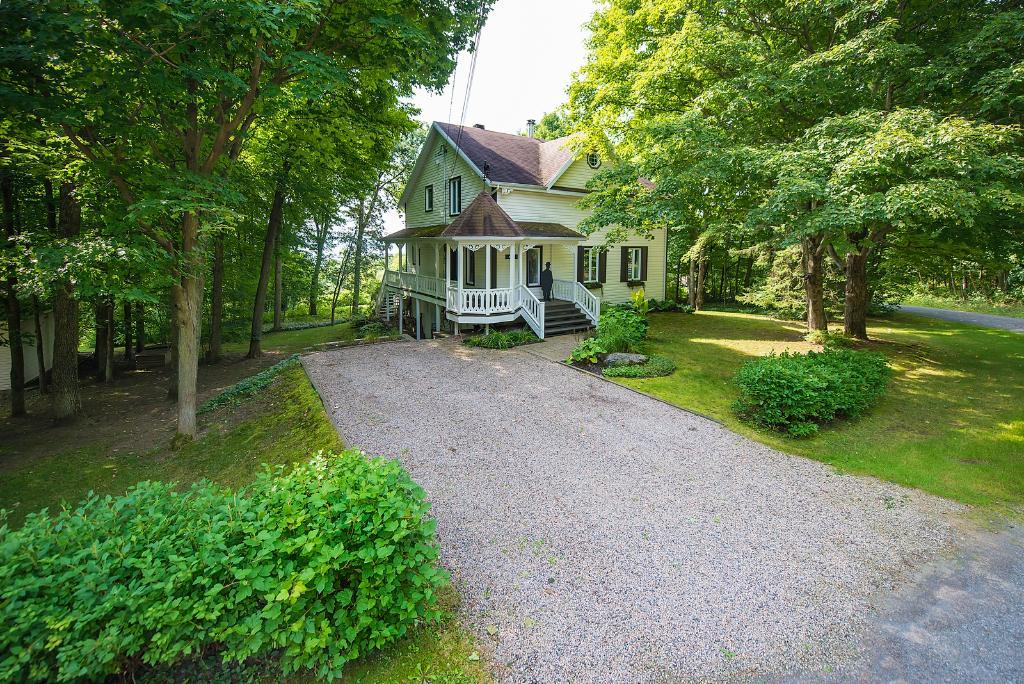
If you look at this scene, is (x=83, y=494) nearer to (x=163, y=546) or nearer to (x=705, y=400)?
(x=163, y=546)

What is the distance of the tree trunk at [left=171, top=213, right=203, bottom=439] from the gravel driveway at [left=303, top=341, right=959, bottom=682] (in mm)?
2960

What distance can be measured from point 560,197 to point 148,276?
1479 centimetres

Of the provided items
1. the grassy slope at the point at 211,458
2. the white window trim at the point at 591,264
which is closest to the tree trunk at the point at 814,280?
the white window trim at the point at 591,264

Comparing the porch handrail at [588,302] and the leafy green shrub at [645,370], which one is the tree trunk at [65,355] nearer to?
the leafy green shrub at [645,370]

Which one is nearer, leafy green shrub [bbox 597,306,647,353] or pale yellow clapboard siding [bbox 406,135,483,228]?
leafy green shrub [bbox 597,306,647,353]

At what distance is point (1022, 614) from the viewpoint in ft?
13.5

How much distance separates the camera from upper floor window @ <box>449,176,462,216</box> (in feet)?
63.0

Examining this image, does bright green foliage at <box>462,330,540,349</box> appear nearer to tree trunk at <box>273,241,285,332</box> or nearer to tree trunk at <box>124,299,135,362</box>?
tree trunk at <box>273,241,285,332</box>

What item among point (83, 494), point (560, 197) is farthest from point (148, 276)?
point (560, 197)

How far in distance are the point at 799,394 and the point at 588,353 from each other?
5072 mm

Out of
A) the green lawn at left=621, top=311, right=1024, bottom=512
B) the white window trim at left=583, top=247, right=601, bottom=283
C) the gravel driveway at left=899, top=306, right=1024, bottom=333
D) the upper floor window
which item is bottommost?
the green lawn at left=621, top=311, right=1024, bottom=512

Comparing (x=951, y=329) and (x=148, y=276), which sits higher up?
(x=148, y=276)

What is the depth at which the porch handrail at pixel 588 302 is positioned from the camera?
53.4ft

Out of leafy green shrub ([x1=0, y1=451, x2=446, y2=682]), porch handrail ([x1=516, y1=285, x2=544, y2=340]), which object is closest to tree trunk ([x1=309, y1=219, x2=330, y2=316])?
porch handrail ([x1=516, y1=285, x2=544, y2=340])
